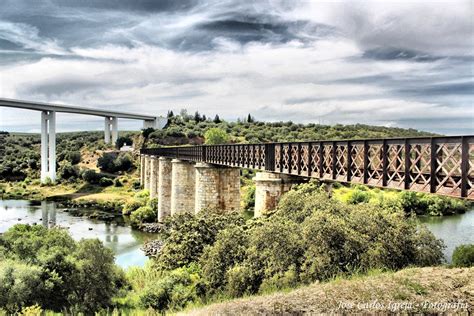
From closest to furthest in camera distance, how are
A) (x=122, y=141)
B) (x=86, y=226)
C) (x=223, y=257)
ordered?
(x=223, y=257) < (x=86, y=226) < (x=122, y=141)

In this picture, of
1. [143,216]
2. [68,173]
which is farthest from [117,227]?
[68,173]

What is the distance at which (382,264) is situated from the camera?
48.5 ft

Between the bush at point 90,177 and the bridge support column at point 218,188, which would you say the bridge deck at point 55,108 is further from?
the bridge support column at point 218,188

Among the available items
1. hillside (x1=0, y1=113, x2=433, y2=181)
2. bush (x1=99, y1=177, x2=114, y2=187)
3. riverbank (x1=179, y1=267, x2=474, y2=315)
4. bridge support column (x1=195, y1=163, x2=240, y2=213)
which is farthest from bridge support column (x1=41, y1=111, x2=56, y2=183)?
riverbank (x1=179, y1=267, x2=474, y2=315)

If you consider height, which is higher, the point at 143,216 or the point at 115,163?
the point at 115,163

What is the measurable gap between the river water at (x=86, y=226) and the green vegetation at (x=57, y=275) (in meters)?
9.86

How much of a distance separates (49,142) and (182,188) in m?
54.8

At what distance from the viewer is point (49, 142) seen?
81.1m

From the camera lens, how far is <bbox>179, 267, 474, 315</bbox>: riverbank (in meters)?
9.34

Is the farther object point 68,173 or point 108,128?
point 108,128

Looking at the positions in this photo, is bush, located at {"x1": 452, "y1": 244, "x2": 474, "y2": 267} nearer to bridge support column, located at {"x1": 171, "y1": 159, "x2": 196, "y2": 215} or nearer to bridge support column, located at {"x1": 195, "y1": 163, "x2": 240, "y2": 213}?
bridge support column, located at {"x1": 195, "y1": 163, "x2": 240, "y2": 213}

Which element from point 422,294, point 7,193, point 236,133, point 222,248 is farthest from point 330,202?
point 236,133

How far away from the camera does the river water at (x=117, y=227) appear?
32.7 meters

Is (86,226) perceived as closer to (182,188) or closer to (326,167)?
(182,188)
